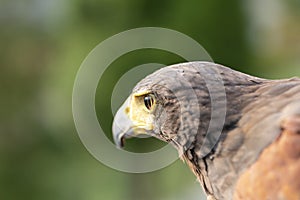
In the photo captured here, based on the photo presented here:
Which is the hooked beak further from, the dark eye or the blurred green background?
the blurred green background

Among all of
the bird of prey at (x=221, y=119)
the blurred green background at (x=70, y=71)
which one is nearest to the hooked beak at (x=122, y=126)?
the bird of prey at (x=221, y=119)

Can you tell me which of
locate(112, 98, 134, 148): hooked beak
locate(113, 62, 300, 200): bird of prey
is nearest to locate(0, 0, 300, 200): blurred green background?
locate(112, 98, 134, 148): hooked beak

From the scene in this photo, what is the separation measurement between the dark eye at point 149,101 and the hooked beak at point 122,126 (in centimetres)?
7

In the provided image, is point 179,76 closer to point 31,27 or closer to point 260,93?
point 260,93

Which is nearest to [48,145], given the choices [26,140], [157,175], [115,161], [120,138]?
[26,140]

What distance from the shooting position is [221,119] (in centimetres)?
143

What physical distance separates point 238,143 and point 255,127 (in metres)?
0.06

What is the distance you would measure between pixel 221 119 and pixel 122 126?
30cm

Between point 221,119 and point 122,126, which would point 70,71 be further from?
point 221,119

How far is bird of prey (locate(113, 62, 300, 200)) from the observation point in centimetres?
131

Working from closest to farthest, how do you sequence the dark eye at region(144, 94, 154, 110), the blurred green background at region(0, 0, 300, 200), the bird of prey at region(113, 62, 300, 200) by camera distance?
the bird of prey at region(113, 62, 300, 200) < the dark eye at region(144, 94, 154, 110) < the blurred green background at region(0, 0, 300, 200)

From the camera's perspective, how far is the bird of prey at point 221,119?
1.31 meters

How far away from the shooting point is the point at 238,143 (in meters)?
1.40

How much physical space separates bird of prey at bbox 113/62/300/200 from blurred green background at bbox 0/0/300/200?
2445 millimetres
